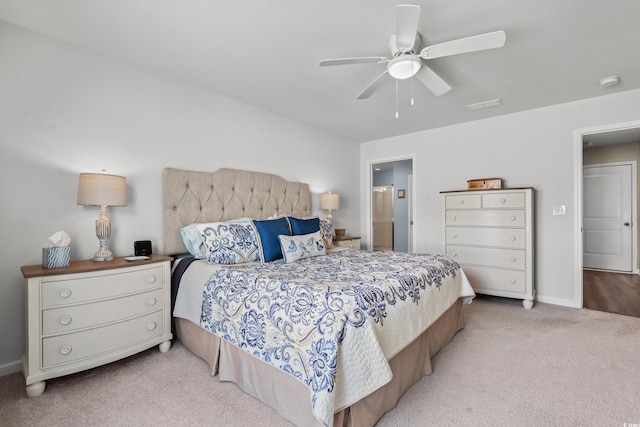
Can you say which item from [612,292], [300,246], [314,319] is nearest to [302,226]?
[300,246]

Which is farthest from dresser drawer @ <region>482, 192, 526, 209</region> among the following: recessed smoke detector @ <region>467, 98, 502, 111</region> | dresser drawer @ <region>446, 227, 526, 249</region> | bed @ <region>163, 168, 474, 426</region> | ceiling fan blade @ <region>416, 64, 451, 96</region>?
ceiling fan blade @ <region>416, 64, 451, 96</region>

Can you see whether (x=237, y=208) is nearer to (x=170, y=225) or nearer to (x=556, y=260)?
(x=170, y=225)

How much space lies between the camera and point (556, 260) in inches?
138

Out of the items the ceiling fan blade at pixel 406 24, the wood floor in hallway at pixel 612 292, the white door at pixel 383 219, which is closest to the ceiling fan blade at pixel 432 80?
the ceiling fan blade at pixel 406 24

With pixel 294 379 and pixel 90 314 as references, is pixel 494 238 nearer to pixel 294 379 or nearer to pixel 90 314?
pixel 294 379

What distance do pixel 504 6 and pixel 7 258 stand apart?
362 cm

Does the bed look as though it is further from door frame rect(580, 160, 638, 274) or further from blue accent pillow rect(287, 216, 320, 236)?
door frame rect(580, 160, 638, 274)

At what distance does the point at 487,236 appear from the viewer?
3598 mm

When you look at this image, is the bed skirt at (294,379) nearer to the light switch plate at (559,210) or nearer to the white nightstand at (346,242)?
the white nightstand at (346,242)

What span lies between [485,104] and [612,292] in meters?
3.20

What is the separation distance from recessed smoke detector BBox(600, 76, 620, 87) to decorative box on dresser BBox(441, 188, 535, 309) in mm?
1175

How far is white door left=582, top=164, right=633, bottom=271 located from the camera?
520 centimetres

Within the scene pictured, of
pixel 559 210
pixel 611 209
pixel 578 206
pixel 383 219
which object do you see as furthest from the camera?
pixel 383 219

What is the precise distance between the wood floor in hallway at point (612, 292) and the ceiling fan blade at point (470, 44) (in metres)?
3.38
